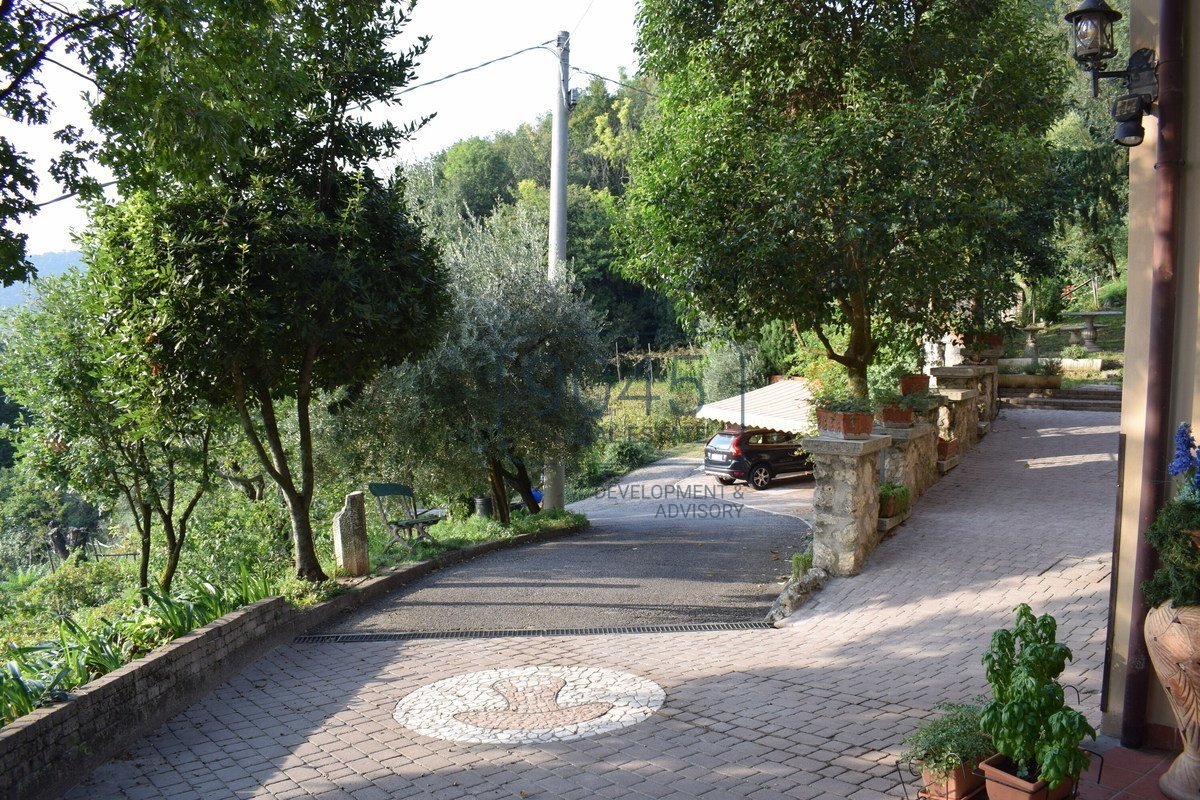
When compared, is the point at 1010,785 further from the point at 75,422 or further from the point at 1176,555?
the point at 75,422

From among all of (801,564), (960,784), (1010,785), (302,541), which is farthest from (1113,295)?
(1010,785)

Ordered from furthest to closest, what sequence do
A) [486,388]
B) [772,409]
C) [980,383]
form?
[772,409], [980,383], [486,388]

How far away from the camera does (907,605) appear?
7855 millimetres

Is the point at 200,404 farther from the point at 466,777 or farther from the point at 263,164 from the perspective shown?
the point at 466,777

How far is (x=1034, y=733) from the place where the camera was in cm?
362

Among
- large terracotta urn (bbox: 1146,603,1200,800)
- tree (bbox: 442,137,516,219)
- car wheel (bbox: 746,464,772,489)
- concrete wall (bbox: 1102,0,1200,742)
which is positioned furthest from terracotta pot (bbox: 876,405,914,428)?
tree (bbox: 442,137,516,219)

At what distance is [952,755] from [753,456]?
16738mm

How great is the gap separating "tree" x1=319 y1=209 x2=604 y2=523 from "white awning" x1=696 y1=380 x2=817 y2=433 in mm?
4619

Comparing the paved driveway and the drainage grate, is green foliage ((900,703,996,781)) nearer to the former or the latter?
the drainage grate

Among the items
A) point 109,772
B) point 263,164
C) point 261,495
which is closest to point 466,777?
point 109,772

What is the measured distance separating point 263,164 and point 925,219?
6903mm

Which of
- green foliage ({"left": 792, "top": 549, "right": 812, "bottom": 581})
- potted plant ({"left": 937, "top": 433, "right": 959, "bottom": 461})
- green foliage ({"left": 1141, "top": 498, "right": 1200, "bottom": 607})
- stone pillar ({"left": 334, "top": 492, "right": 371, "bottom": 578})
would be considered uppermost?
green foliage ({"left": 1141, "top": 498, "right": 1200, "bottom": 607})

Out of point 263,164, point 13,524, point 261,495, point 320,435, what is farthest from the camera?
point 13,524

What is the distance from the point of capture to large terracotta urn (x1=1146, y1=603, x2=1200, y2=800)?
12.7 feet
